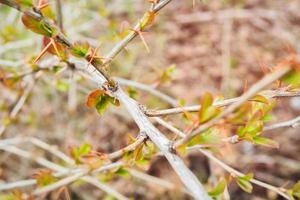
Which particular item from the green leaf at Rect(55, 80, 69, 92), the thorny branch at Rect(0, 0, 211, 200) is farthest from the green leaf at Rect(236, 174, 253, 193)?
the green leaf at Rect(55, 80, 69, 92)

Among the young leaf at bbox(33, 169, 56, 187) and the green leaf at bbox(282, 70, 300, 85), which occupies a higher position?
the green leaf at bbox(282, 70, 300, 85)

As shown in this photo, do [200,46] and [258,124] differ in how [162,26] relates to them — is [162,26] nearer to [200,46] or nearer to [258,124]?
[200,46]

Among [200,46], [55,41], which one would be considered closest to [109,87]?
[55,41]

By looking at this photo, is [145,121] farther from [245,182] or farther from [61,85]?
[61,85]

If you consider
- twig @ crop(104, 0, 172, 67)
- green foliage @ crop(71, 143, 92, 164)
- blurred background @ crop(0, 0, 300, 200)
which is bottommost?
blurred background @ crop(0, 0, 300, 200)

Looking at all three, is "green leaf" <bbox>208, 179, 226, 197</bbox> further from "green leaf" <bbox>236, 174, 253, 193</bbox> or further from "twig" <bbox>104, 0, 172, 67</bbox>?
"twig" <bbox>104, 0, 172, 67</bbox>

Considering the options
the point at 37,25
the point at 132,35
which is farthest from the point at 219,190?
the point at 37,25
